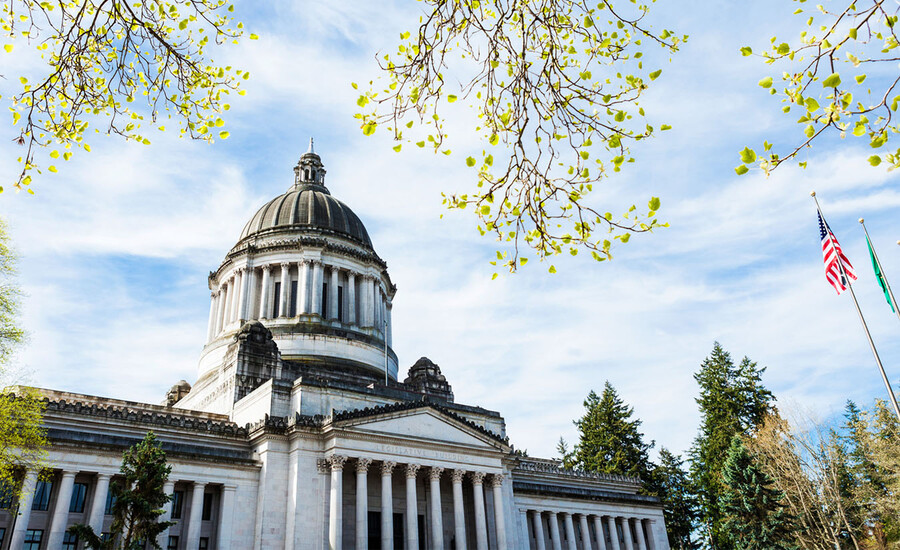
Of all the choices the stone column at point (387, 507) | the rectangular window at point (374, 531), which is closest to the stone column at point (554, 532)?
the stone column at point (387, 507)

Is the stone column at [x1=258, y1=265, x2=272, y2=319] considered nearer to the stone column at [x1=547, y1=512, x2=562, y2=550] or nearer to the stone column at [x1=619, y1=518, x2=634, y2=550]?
the stone column at [x1=547, y1=512, x2=562, y2=550]

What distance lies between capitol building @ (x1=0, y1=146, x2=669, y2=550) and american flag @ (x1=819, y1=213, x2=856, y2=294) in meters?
20.6

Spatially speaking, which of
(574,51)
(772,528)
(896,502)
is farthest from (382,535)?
(896,502)

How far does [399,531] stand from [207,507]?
9903mm

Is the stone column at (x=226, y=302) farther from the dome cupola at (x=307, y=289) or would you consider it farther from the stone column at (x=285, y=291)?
the stone column at (x=285, y=291)

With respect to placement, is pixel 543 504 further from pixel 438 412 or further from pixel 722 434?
pixel 722 434

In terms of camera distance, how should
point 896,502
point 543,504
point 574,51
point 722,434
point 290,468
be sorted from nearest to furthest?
1. point 574,51
2. point 290,468
3. point 896,502
4. point 543,504
5. point 722,434

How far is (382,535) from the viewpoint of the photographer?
104 ft

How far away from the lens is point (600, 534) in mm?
44312

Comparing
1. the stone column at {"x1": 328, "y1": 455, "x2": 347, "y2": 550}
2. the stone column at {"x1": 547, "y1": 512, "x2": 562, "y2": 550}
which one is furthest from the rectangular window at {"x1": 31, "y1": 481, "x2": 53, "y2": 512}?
the stone column at {"x1": 547, "y1": 512, "x2": 562, "y2": 550}

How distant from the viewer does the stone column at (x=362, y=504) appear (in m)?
31.0

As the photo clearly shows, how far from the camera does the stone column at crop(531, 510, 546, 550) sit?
135 ft

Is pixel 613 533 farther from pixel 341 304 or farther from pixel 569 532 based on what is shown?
pixel 341 304

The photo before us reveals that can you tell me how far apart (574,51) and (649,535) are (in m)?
46.0
